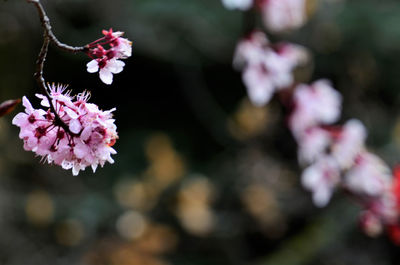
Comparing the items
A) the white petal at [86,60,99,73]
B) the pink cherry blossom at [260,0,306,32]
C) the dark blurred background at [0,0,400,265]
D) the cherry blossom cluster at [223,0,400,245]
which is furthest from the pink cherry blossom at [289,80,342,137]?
the white petal at [86,60,99,73]

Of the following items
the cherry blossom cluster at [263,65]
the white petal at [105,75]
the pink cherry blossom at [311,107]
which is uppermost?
the white petal at [105,75]

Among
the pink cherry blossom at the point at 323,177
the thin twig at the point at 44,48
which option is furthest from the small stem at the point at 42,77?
the pink cherry blossom at the point at 323,177

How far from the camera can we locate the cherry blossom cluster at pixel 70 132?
0.63 metres

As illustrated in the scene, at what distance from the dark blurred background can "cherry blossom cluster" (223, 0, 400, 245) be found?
0.90 metres

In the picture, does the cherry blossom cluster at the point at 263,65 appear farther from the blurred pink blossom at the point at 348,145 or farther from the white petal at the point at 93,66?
the white petal at the point at 93,66

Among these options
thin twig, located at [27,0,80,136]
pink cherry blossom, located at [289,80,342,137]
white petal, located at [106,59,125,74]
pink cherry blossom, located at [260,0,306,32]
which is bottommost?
pink cherry blossom, located at [289,80,342,137]

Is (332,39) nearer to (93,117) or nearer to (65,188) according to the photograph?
(65,188)

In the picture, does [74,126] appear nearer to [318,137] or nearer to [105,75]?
[105,75]

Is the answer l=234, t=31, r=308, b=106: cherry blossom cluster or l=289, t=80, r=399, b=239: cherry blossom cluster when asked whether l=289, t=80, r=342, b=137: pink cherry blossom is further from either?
l=234, t=31, r=308, b=106: cherry blossom cluster

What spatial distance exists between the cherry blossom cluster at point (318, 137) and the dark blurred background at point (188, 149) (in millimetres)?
903

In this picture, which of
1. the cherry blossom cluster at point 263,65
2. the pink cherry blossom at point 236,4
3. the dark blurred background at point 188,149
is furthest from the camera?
the dark blurred background at point 188,149

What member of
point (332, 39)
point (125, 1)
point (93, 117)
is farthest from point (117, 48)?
point (332, 39)

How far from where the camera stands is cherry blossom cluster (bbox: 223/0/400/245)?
146cm

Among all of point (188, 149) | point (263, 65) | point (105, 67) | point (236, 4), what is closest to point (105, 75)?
point (105, 67)
